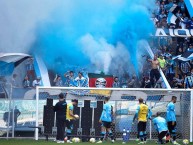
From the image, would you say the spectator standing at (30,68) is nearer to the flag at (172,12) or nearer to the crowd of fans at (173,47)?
the crowd of fans at (173,47)

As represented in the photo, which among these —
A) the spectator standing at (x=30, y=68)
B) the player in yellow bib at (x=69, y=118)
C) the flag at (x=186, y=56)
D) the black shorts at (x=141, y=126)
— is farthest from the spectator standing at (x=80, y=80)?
the black shorts at (x=141, y=126)

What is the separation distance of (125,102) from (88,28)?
17.4 feet

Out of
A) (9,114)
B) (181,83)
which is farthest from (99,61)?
(9,114)

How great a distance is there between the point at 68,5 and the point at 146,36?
12.7ft

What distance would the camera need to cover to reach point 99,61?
92.6ft

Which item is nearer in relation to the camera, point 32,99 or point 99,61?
point 32,99

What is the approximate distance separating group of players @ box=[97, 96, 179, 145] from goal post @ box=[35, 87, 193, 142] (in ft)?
2.32

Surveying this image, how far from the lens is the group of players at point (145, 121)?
2200 centimetres

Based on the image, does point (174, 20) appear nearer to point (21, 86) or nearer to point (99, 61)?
point (99, 61)

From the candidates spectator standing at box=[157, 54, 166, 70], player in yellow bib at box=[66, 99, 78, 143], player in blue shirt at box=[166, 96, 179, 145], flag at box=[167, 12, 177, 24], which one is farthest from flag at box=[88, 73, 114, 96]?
player in blue shirt at box=[166, 96, 179, 145]

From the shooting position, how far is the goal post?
2350 centimetres

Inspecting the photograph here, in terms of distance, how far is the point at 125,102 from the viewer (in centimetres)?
2419

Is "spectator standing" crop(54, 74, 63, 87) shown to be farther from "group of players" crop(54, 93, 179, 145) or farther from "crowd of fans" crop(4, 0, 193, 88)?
"group of players" crop(54, 93, 179, 145)

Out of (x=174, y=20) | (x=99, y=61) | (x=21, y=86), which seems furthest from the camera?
(x=174, y=20)
